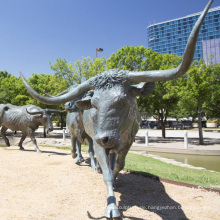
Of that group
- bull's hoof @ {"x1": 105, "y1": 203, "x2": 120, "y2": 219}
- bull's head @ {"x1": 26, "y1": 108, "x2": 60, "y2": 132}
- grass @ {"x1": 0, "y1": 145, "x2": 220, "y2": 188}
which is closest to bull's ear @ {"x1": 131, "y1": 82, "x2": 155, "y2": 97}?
bull's hoof @ {"x1": 105, "y1": 203, "x2": 120, "y2": 219}

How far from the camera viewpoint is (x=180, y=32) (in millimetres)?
122062

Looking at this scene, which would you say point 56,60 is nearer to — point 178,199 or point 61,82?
point 61,82

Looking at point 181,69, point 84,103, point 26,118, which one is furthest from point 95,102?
point 26,118

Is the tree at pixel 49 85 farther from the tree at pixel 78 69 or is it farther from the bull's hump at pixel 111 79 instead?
the bull's hump at pixel 111 79

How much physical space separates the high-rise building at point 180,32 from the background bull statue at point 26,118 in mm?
107671

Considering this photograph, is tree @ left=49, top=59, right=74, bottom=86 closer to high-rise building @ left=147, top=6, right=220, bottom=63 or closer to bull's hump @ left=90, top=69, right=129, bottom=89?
bull's hump @ left=90, top=69, right=129, bottom=89

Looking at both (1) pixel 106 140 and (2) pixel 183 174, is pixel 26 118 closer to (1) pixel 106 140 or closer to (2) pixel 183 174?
(2) pixel 183 174

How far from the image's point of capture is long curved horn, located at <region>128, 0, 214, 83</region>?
2.05 meters

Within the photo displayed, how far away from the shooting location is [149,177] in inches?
223

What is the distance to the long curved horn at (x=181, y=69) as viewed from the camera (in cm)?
205

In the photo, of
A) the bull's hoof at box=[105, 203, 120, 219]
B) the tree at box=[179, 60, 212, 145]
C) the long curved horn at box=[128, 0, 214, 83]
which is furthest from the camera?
the tree at box=[179, 60, 212, 145]

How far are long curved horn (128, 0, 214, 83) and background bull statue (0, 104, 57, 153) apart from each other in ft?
23.8

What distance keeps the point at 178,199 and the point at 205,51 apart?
6914 centimetres

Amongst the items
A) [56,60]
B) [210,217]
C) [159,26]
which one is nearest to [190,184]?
[210,217]
